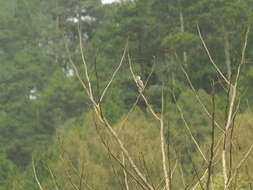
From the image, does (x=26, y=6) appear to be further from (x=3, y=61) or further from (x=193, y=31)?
(x=193, y=31)

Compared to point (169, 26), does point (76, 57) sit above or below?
below

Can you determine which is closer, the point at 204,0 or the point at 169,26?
the point at 204,0

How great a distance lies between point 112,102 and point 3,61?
529 inches

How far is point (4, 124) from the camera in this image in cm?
2809

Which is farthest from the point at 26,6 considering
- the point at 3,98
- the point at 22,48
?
the point at 3,98

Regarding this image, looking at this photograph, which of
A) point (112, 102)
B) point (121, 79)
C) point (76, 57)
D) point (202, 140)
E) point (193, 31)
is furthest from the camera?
point (76, 57)

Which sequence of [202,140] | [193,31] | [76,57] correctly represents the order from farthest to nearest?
[76,57] < [193,31] < [202,140]

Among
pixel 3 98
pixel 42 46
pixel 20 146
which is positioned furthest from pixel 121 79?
pixel 42 46

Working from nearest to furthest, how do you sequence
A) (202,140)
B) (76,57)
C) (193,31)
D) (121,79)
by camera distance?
(202,140)
(121,79)
(193,31)
(76,57)

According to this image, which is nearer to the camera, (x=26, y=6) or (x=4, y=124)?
(x=4, y=124)

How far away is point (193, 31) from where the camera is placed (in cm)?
3005

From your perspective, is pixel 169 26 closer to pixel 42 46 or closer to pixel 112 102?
pixel 112 102

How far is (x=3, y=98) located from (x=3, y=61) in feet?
16.6

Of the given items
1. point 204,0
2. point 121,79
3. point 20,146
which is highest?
point 204,0
